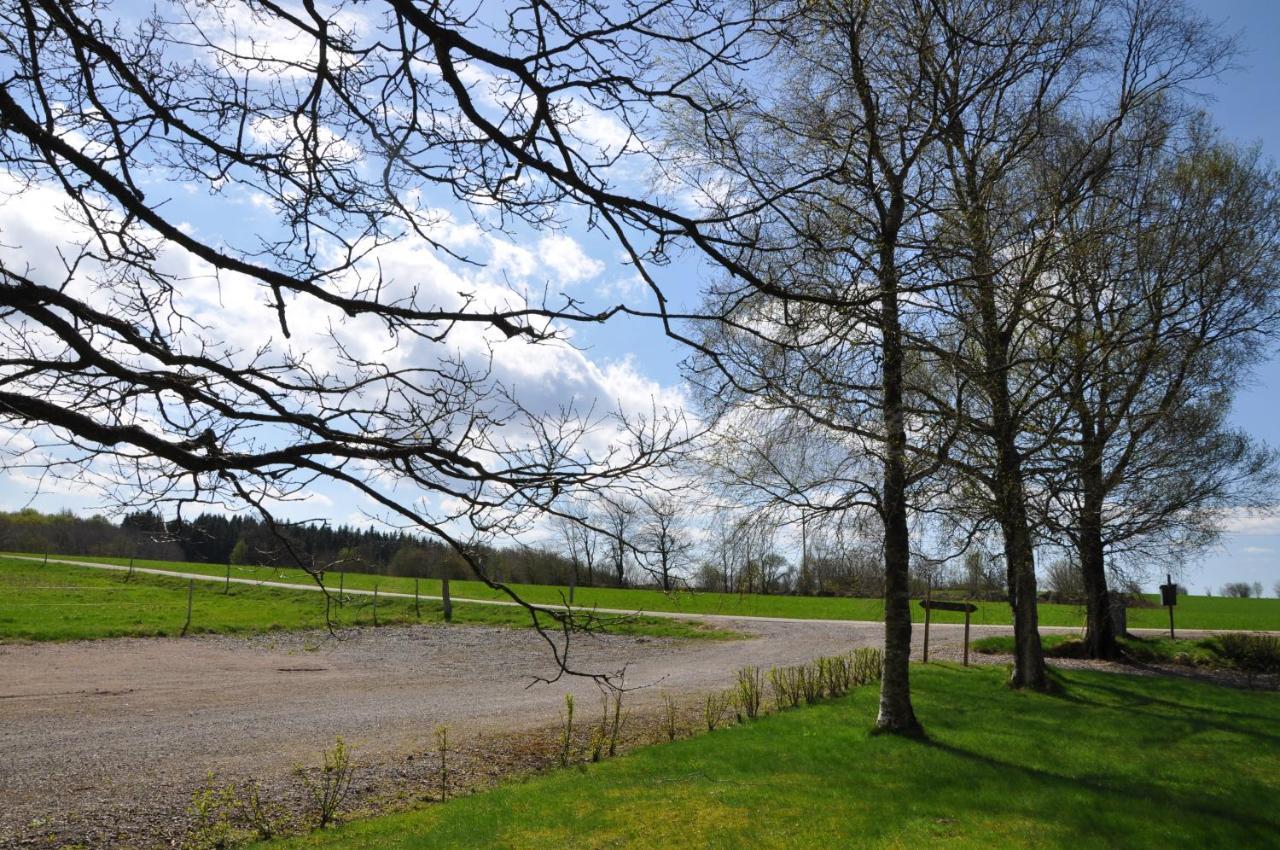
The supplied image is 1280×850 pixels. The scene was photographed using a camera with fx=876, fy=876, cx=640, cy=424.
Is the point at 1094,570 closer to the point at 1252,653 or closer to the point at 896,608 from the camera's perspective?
the point at 1252,653

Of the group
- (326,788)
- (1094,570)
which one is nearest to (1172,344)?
(1094,570)

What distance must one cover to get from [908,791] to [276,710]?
442 inches

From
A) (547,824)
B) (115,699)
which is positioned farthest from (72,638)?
(547,824)

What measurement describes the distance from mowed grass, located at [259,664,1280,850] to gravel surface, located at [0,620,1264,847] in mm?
1574

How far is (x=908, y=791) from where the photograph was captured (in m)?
9.27

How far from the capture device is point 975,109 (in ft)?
40.0

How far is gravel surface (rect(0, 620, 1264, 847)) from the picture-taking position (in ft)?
31.7

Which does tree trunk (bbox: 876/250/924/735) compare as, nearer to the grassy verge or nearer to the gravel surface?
the gravel surface

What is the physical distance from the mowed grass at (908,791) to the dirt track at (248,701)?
83.3 inches

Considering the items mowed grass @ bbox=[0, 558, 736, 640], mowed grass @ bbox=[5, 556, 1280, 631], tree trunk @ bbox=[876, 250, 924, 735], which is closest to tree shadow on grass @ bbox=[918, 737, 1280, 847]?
tree trunk @ bbox=[876, 250, 924, 735]

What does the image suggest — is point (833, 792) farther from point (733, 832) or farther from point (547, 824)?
point (547, 824)

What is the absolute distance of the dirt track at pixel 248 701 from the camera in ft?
31.7

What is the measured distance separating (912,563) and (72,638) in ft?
77.1

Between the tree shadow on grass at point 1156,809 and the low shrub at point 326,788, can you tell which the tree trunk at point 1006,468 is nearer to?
the tree shadow on grass at point 1156,809
